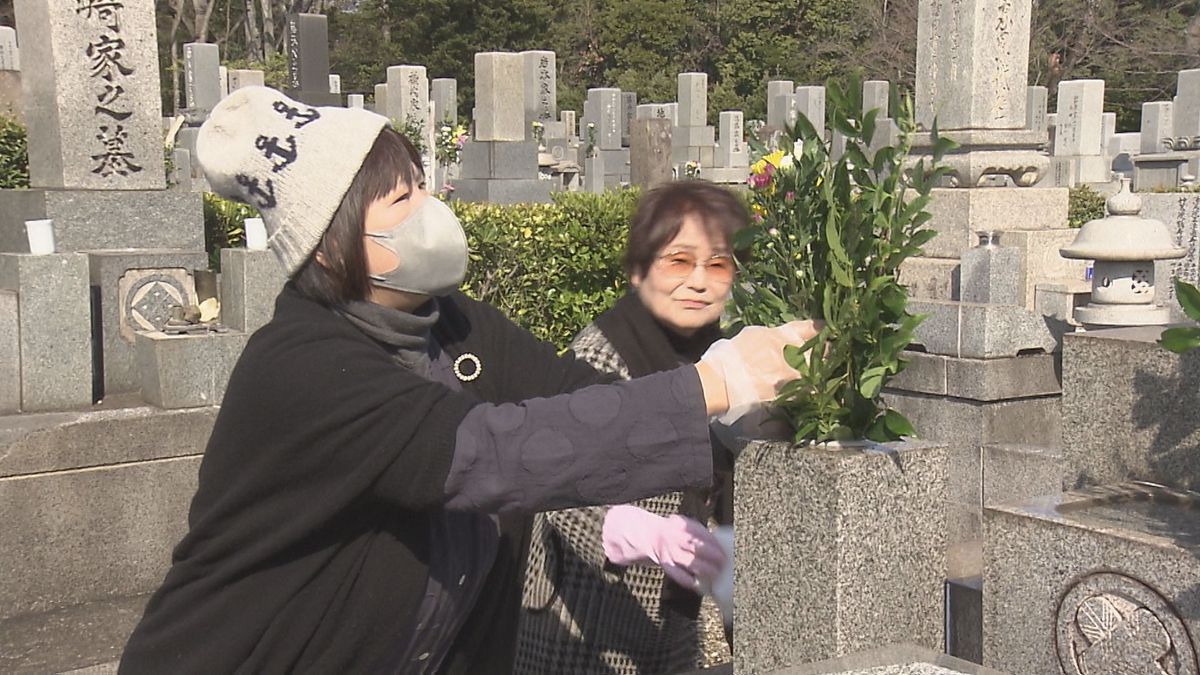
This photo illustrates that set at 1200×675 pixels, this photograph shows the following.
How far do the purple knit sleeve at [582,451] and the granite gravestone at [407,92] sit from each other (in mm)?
20314

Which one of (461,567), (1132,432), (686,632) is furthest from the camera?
(1132,432)

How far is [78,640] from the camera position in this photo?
452 centimetres

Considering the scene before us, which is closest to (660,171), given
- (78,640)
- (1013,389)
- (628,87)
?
(1013,389)

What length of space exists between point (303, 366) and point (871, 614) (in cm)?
110

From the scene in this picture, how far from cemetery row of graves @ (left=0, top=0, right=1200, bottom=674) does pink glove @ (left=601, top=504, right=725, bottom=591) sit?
0.29 feet

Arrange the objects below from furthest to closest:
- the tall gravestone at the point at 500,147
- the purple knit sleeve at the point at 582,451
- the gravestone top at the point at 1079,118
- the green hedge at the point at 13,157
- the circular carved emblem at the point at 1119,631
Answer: the gravestone top at the point at 1079,118 < the tall gravestone at the point at 500,147 < the green hedge at the point at 13,157 < the circular carved emblem at the point at 1119,631 < the purple knit sleeve at the point at 582,451

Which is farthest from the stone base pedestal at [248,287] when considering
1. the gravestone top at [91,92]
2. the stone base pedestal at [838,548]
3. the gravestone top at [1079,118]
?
the gravestone top at [1079,118]

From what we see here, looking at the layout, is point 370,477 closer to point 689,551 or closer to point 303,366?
point 303,366

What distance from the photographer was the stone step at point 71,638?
432 cm

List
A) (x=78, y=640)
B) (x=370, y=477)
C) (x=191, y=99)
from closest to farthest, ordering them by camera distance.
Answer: (x=370, y=477), (x=78, y=640), (x=191, y=99)

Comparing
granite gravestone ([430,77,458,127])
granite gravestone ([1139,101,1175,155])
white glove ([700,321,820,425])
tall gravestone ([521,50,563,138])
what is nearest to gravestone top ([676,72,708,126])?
tall gravestone ([521,50,563,138])

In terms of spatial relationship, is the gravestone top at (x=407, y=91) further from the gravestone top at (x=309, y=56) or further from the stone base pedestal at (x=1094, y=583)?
the stone base pedestal at (x=1094, y=583)

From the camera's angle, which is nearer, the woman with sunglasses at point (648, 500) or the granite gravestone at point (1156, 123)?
the woman with sunglasses at point (648, 500)

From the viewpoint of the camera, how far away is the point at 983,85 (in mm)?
7781
